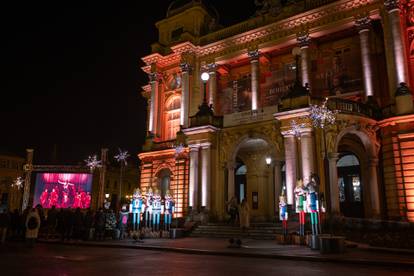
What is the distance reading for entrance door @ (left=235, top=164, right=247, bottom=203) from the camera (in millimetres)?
32688

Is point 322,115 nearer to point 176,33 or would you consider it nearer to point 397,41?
point 397,41

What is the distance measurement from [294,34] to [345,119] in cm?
1116

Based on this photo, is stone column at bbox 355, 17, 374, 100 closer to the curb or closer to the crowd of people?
the curb

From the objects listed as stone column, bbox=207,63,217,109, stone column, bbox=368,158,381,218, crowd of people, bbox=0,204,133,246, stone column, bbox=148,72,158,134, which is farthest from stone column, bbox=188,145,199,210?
stone column, bbox=368,158,381,218

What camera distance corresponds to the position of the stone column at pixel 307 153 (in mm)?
21109

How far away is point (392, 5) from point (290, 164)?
545 inches

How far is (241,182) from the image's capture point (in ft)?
109

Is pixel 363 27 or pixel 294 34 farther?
pixel 294 34

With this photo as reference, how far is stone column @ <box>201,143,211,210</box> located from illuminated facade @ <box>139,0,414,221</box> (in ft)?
0.24

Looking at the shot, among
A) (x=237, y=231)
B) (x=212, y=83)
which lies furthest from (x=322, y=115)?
(x=212, y=83)

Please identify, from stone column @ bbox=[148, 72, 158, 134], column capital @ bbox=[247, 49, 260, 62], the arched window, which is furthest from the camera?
the arched window

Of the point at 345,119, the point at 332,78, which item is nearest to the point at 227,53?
the point at 332,78

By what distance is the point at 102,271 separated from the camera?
9.11 metres

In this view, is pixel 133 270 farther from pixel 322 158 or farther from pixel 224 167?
pixel 224 167
